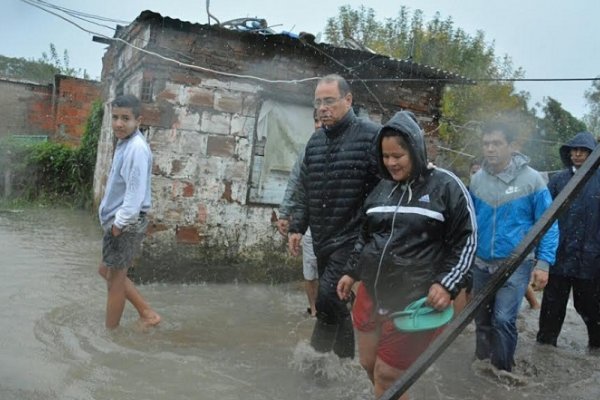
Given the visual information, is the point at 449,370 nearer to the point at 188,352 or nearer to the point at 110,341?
the point at 188,352

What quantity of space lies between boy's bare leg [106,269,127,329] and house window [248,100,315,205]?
9.83 ft

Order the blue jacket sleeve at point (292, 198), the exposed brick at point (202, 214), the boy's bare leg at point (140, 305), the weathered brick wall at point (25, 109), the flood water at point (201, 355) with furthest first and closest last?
the weathered brick wall at point (25, 109)
the exposed brick at point (202, 214)
the boy's bare leg at point (140, 305)
the blue jacket sleeve at point (292, 198)
the flood water at point (201, 355)

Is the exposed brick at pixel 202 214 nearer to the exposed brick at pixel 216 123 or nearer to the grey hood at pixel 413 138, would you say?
the exposed brick at pixel 216 123

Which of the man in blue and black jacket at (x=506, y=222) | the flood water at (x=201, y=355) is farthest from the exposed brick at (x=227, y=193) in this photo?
the man in blue and black jacket at (x=506, y=222)

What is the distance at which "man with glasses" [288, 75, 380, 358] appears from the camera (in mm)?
3859

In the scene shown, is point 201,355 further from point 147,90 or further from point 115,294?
point 147,90

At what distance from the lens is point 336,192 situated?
154 inches

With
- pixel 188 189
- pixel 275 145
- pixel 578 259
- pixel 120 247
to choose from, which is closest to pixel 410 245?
pixel 120 247

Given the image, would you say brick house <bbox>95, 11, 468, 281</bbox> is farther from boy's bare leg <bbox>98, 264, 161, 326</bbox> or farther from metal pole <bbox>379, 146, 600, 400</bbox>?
metal pole <bbox>379, 146, 600, 400</bbox>

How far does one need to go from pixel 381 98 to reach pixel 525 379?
4.75 meters

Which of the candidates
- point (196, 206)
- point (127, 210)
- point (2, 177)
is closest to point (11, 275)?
point (196, 206)

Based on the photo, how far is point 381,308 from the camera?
2.99m

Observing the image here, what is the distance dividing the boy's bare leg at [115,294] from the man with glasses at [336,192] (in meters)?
1.65

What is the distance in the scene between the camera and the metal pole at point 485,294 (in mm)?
2250
